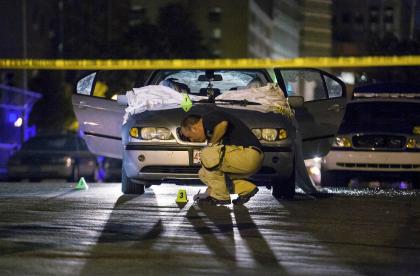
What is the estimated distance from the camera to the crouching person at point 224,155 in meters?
11.3

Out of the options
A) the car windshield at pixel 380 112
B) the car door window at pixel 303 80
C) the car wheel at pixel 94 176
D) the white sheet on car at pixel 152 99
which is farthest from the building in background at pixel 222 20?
the white sheet on car at pixel 152 99

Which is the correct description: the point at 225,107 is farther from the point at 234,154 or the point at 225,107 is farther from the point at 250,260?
the point at 250,260

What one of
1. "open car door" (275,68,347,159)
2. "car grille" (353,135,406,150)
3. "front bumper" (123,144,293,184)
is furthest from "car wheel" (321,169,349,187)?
"front bumper" (123,144,293,184)

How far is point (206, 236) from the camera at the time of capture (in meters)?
8.80

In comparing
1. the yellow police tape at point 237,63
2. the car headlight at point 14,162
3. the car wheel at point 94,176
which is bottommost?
the car wheel at point 94,176

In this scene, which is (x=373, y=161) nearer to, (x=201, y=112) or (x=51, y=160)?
(x=201, y=112)

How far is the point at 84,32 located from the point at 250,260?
2828 inches

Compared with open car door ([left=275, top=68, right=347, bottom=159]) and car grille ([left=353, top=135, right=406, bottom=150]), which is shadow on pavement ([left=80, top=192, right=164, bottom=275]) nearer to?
open car door ([left=275, top=68, right=347, bottom=159])

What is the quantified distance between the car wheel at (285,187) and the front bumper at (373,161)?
3.65m

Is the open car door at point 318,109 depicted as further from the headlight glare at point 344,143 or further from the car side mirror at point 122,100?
the car side mirror at point 122,100

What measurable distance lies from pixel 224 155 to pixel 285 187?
1559 mm

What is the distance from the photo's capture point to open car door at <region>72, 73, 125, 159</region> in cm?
1374

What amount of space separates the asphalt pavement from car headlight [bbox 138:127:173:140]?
2.32 ft

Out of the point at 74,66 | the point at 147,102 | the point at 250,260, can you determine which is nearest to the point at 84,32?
the point at 74,66
